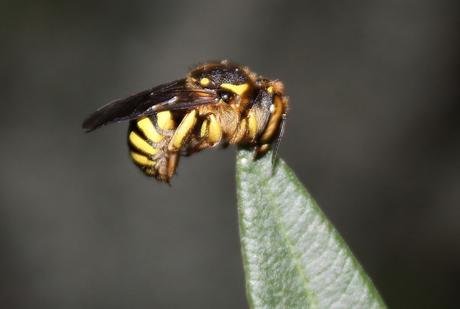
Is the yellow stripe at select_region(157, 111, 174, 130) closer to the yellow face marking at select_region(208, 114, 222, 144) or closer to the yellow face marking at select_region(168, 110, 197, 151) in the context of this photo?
the yellow face marking at select_region(168, 110, 197, 151)

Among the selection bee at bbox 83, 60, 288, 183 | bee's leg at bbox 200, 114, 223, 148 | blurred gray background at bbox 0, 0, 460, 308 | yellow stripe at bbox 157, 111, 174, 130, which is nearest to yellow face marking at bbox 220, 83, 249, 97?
bee at bbox 83, 60, 288, 183

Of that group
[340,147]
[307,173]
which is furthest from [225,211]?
[340,147]

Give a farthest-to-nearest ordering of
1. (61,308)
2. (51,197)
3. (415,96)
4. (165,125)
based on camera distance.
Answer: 1. (415,96)
2. (51,197)
3. (61,308)
4. (165,125)

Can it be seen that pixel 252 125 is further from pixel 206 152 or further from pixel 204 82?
pixel 206 152

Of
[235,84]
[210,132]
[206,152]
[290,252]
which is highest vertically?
[235,84]

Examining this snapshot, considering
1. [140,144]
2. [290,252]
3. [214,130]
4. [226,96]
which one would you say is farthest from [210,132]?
[290,252]

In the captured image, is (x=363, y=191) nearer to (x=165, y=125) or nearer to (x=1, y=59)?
(x=1, y=59)

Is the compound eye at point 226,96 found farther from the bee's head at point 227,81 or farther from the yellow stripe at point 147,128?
the yellow stripe at point 147,128
